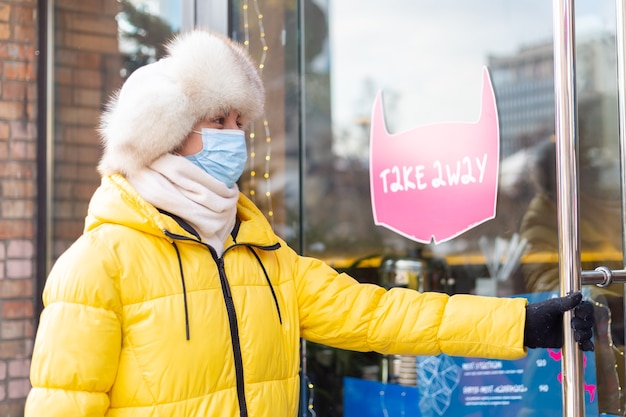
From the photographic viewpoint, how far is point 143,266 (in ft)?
7.16

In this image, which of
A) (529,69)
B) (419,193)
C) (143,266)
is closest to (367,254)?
(419,193)

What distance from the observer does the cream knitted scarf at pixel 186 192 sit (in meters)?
2.24

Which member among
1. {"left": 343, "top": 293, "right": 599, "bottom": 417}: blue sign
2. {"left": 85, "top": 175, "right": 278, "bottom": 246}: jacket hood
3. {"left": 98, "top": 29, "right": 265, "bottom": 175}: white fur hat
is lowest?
{"left": 343, "top": 293, "right": 599, "bottom": 417}: blue sign

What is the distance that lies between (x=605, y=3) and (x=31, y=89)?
2.77 m

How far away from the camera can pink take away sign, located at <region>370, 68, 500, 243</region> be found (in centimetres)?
329

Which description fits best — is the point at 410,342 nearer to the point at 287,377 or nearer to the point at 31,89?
the point at 287,377

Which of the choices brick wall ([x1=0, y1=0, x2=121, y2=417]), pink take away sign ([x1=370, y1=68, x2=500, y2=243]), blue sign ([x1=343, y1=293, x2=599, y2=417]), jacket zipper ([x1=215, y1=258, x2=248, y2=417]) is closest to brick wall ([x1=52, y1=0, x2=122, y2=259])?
brick wall ([x1=0, y1=0, x2=121, y2=417])

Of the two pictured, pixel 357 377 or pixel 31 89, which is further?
pixel 31 89

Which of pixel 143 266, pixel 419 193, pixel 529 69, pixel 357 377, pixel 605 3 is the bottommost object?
pixel 357 377

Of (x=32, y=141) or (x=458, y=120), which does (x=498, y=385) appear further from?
(x=32, y=141)

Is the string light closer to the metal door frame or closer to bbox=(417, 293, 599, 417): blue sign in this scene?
bbox=(417, 293, 599, 417): blue sign

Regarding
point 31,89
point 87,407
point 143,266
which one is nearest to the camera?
point 87,407

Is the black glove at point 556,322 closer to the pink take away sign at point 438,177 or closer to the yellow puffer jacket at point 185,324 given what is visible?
the yellow puffer jacket at point 185,324

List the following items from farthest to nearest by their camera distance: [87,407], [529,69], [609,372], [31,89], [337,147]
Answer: [31,89], [337,147], [529,69], [609,372], [87,407]
